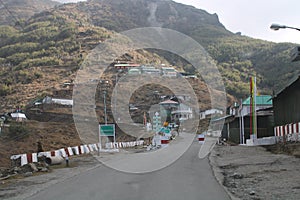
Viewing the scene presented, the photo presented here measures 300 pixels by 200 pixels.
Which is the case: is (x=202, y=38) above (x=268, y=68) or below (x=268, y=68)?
above

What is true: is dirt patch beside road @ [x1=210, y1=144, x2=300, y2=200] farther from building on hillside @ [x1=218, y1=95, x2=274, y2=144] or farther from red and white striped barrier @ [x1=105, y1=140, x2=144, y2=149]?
building on hillside @ [x1=218, y1=95, x2=274, y2=144]

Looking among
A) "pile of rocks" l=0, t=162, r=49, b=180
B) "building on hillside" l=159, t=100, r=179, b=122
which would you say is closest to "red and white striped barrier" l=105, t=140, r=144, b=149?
"pile of rocks" l=0, t=162, r=49, b=180

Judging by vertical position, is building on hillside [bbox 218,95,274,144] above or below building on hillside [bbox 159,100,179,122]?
below

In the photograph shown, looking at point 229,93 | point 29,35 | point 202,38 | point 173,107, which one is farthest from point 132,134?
point 202,38

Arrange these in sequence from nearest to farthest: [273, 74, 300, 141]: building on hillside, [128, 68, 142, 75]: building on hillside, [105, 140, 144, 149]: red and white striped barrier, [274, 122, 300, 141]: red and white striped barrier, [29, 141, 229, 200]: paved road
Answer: [29, 141, 229, 200]: paved road → [274, 122, 300, 141]: red and white striped barrier → [273, 74, 300, 141]: building on hillside → [105, 140, 144, 149]: red and white striped barrier → [128, 68, 142, 75]: building on hillside

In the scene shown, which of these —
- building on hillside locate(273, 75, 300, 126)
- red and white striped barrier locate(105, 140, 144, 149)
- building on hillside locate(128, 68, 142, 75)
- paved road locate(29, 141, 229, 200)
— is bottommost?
red and white striped barrier locate(105, 140, 144, 149)

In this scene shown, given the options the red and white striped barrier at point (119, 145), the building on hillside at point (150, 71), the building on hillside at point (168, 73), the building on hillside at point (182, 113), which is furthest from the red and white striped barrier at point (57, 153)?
the building on hillside at point (168, 73)

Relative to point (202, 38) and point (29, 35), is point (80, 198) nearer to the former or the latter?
point (29, 35)

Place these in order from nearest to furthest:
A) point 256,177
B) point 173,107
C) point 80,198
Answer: point 80,198, point 256,177, point 173,107

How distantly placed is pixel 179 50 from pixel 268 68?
2691cm

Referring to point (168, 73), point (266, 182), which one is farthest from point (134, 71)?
point (266, 182)

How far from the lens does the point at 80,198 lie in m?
9.77

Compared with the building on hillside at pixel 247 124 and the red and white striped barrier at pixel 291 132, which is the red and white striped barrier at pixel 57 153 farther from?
the building on hillside at pixel 247 124

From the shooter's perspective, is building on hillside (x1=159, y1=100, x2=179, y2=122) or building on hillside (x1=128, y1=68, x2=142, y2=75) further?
building on hillside (x1=128, y1=68, x2=142, y2=75)
